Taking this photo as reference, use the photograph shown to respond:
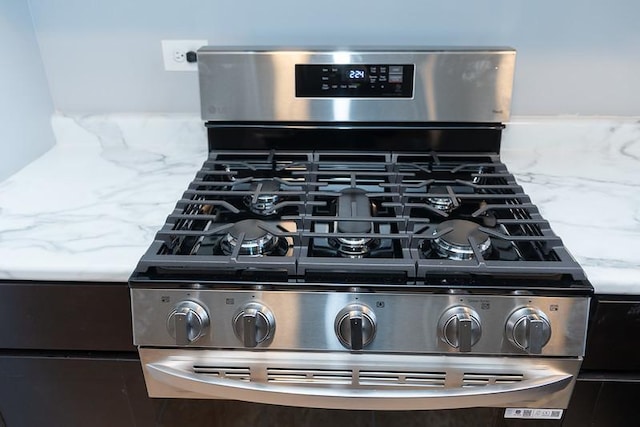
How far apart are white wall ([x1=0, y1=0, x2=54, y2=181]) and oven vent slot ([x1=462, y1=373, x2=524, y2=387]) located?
105 cm

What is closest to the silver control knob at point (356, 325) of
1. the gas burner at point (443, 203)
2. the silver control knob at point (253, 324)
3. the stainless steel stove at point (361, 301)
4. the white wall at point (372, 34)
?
the stainless steel stove at point (361, 301)

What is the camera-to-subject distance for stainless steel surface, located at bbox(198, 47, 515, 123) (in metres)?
1.23

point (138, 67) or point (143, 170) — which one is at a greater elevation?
point (138, 67)

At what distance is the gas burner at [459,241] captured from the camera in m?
0.89

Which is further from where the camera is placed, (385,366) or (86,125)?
(86,125)

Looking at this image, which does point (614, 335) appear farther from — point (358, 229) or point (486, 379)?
point (358, 229)

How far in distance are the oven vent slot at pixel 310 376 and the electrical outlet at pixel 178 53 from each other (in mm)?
842

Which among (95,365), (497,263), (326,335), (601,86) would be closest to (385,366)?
(326,335)

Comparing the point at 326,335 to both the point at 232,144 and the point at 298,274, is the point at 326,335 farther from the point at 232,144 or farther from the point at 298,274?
the point at 232,144

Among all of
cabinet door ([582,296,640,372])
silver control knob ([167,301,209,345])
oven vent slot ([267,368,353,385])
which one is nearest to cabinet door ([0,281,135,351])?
silver control knob ([167,301,209,345])

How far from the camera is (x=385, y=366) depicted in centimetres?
87

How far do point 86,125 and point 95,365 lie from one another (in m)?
0.70

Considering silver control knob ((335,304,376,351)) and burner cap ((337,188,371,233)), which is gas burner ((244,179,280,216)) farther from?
silver control knob ((335,304,376,351))

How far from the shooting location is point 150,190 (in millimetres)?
1168
